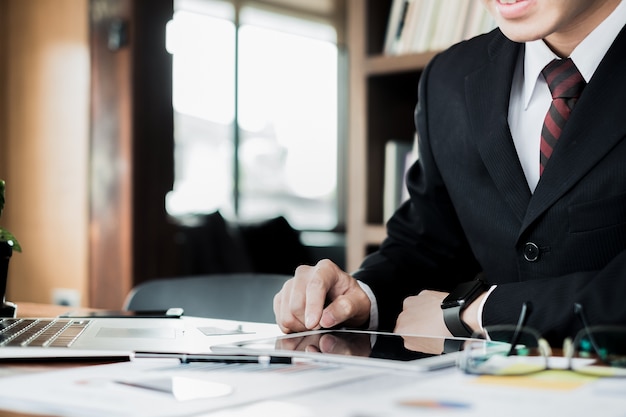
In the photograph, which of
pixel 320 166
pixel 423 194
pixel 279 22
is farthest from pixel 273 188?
pixel 423 194

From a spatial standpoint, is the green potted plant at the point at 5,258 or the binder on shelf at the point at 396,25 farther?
the binder on shelf at the point at 396,25

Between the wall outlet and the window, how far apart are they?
2.14 meters

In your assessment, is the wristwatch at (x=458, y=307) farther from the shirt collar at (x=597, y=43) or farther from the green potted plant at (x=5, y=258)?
the green potted plant at (x=5, y=258)

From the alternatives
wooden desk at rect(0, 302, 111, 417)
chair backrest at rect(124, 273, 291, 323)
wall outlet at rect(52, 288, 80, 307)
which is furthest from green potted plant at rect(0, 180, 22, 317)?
wall outlet at rect(52, 288, 80, 307)

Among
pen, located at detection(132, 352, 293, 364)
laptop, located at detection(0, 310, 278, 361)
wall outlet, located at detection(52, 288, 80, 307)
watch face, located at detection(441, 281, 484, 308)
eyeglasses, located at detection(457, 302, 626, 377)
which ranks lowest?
wall outlet, located at detection(52, 288, 80, 307)

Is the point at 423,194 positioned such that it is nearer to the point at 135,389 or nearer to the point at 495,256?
the point at 495,256

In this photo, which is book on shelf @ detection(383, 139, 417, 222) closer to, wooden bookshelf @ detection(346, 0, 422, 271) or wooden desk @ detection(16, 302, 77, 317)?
wooden bookshelf @ detection(346, 0, 422, 271)

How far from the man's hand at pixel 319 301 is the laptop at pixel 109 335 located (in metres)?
0.04

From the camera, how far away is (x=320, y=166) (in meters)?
7.60

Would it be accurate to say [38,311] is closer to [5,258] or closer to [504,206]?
[5,258]

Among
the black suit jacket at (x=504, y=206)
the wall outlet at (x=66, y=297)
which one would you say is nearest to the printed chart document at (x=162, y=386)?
the black suit jacket at (x=504, y=206)

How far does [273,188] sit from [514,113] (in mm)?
5701

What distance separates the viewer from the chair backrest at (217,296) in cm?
160

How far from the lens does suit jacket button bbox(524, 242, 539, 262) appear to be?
134 cm
